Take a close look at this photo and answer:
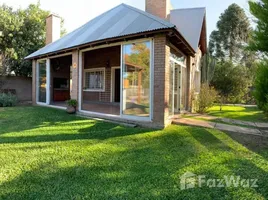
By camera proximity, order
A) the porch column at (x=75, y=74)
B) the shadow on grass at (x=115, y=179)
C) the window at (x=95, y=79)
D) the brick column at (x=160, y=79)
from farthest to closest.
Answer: the window at (x=95, y=79) < the porch column at (x=75, y=74) < the brick column at (x=160, y=79) < the shadow on grass at (x=115, y=179)

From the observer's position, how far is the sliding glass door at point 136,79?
7.02 m

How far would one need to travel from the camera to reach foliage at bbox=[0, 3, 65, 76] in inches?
651

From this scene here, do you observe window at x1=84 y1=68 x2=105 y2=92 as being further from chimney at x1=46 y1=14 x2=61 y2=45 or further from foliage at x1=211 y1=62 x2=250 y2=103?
foliage at x1=211 y1=62 x2=250 y2=103

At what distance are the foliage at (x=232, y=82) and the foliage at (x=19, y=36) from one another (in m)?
17.9

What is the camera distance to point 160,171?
377 cm

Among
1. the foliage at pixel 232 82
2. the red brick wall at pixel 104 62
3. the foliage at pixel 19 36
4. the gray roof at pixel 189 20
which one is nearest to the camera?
the gray roof at pixel 189 20

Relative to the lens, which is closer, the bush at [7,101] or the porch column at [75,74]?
the porch column at [75,74]

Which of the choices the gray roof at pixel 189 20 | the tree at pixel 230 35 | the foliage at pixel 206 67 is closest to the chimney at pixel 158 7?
the gray roof at pixel 189 20

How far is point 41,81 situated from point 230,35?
26379 millimetres

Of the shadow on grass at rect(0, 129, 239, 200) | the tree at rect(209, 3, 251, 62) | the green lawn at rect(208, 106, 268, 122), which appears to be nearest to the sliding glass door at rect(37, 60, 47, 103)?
the shadow on grass at rect(0, 129, 239, 200)

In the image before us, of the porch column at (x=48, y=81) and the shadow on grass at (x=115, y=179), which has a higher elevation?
the porch column at (x=48, y=81)

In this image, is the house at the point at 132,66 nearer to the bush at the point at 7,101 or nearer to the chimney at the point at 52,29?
the bush at the point at 7,101

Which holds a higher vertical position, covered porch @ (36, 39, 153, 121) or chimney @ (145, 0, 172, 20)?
chimney @ (145, 0, 172, 20)

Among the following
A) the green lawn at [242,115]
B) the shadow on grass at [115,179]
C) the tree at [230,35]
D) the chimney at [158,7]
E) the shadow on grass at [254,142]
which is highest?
the tree at [230,35]
